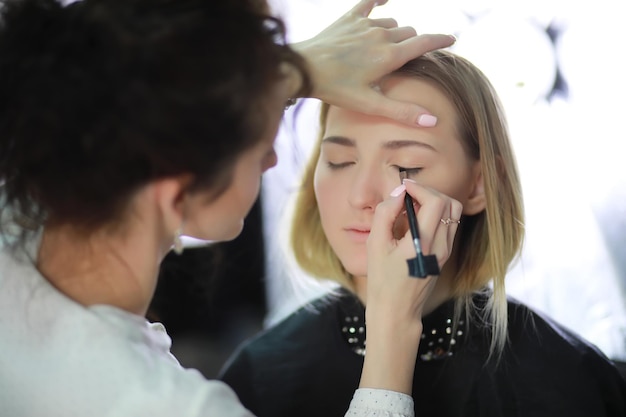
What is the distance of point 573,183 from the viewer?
1.88 metres

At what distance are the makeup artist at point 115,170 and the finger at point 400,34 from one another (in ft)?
1.29

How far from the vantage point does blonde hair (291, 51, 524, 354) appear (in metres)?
1.51

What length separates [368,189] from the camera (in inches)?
56.4

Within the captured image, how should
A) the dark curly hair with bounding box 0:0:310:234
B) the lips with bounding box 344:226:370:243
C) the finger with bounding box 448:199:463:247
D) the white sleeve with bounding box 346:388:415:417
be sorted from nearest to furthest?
the dark curly hair with bounding box 0:0:310:234, the white sleeve with bounding box 346:388:415:417, the finger with bounding box 448:199:463:247, the lips with bounding box 344:226:370:243

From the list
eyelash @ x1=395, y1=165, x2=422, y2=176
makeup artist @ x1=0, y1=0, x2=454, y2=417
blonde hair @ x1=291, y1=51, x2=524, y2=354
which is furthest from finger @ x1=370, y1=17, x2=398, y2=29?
makeup artist @ x1=0, y1=0, x2=454, y2=417

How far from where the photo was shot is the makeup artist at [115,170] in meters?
0.85

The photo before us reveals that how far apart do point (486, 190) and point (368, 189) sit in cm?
27

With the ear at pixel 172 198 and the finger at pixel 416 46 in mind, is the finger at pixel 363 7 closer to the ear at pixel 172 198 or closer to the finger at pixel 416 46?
the finger at pixel 416 46

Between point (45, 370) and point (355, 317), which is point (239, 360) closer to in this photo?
point (355, 317)

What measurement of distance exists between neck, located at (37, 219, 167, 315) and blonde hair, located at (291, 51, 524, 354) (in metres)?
0.73

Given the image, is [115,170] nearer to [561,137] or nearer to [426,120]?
[426,120]

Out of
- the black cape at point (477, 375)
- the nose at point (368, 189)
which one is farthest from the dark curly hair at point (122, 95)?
the black cape at point (477, 375)

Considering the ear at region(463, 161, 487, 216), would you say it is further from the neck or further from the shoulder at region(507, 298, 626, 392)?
the neck

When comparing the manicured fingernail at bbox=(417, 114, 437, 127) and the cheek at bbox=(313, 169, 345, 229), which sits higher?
the manicured fingernail at bbox=(417, 114, 437, 127)
